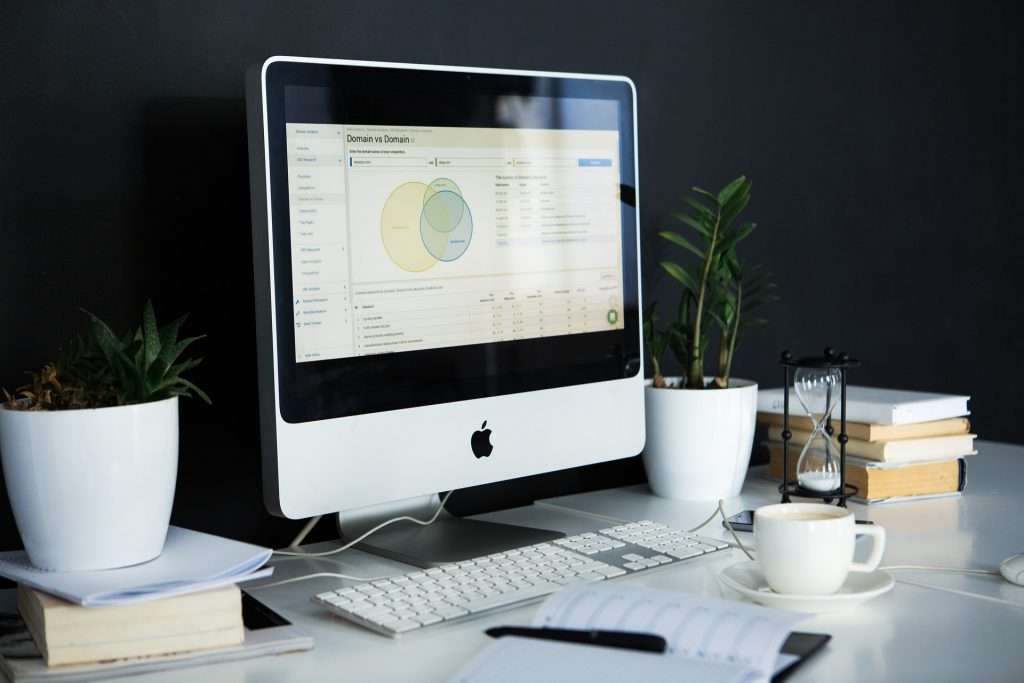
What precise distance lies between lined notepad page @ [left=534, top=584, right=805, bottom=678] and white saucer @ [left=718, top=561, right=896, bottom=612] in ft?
0.35

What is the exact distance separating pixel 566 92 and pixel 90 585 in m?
0.77

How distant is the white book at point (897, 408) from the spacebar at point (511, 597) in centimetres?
66

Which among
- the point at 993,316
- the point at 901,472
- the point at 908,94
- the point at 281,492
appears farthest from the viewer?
the point at 993,316

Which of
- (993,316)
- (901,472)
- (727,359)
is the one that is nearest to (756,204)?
(727,359)

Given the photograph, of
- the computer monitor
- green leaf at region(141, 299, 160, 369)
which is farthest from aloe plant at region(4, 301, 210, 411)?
the computer monitor

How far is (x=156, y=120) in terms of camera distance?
1.31 m

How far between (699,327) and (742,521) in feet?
1.01

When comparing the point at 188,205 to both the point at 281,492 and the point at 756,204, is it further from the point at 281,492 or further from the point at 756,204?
the point at 756,204

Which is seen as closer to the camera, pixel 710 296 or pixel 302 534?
pixel 302 534

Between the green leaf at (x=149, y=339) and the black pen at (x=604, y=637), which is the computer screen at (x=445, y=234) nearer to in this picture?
the green leaf at (x=149, y=339)

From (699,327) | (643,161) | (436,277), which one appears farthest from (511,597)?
(643,161)

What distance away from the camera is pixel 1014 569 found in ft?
3.77

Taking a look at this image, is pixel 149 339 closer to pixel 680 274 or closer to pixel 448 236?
pixel 448 236

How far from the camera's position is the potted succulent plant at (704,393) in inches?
60.9
